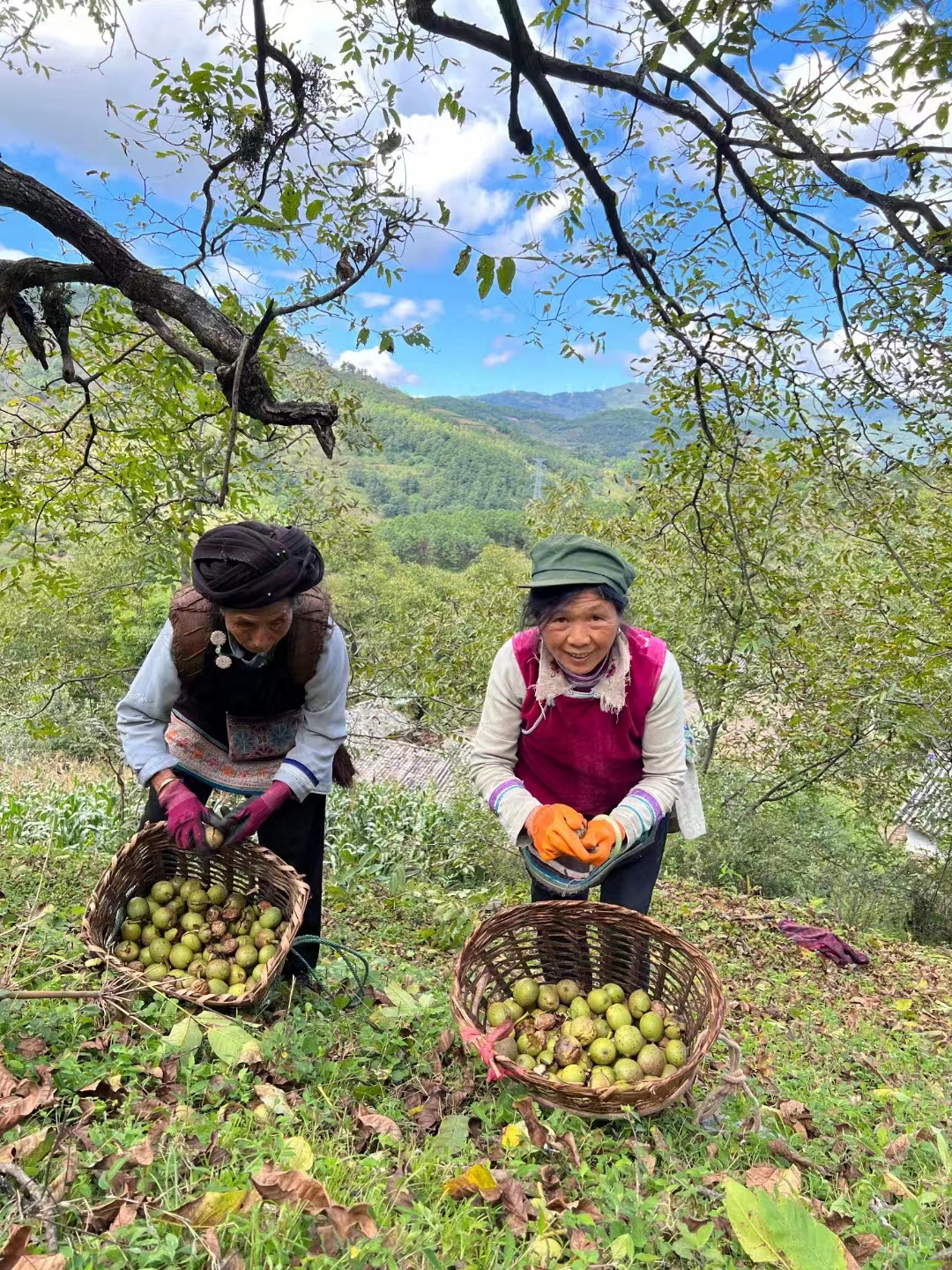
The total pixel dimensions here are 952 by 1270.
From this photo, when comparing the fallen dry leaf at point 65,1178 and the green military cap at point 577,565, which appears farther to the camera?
the green military cap at point 577,565

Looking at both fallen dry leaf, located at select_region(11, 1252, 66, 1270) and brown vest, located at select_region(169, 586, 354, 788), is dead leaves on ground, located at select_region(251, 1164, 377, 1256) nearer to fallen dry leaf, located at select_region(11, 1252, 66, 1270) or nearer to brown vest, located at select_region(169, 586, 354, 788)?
fallen dry leaf, located at select_region(11, 1252, 66, 1270)

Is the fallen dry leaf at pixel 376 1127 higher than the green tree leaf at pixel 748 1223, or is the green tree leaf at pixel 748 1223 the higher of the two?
the green tree leaf at pixel 748 1223

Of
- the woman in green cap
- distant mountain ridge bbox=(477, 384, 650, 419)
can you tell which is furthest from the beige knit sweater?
distant mountain ridge bbox=(477, 384, 650, 419)

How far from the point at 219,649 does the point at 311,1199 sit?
1.61m

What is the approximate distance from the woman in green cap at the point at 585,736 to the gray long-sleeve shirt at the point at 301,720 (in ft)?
1.78

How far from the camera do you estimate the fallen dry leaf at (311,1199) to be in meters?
1.36

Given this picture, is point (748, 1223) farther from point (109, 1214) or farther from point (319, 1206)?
point (109, 1214)

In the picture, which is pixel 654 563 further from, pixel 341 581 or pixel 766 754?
pixel 341 581

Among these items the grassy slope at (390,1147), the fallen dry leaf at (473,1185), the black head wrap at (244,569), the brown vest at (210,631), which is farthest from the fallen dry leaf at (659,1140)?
the black head wrap at (244,569)

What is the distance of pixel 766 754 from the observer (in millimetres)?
10484

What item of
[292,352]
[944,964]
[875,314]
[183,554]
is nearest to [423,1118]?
[183,554]

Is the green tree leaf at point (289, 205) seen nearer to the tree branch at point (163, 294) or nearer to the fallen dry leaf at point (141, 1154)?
the tree branch at point (163, 294)

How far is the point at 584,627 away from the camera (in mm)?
2260

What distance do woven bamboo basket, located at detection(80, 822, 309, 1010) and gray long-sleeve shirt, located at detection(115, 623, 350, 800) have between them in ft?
0.79
